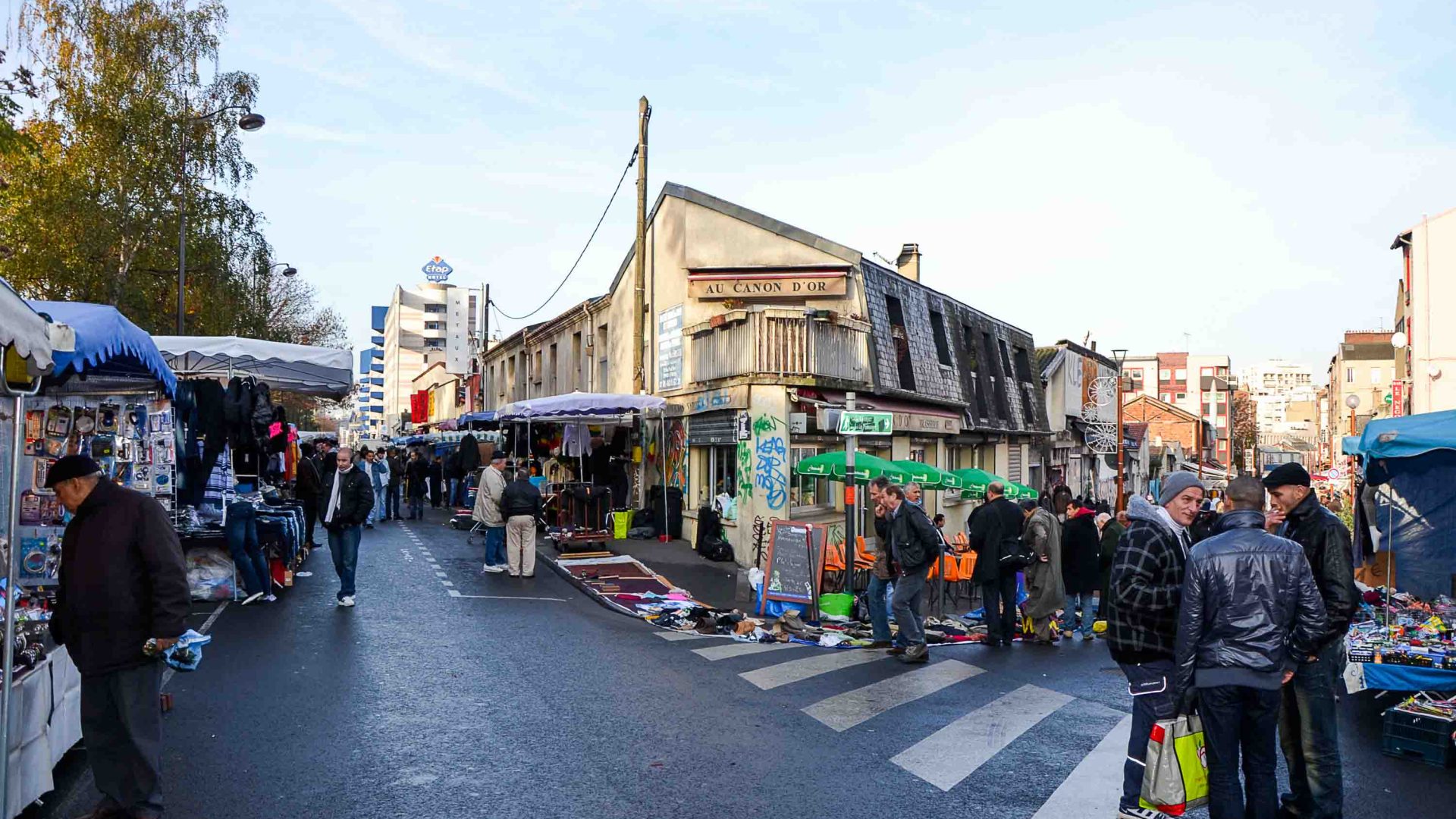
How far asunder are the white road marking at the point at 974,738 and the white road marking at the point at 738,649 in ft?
9.24

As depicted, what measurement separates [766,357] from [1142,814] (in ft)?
45.5

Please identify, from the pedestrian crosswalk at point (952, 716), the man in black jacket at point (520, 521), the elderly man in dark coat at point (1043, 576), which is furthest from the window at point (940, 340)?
the pedestrian crosswalk at point (952, 716)

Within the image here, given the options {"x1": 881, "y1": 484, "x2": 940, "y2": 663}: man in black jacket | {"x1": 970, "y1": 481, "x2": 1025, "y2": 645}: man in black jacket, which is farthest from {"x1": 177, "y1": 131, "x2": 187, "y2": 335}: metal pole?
{"x1": 970, "y1": 481, "x2": 1025, "y2": 645}: man in black jacket

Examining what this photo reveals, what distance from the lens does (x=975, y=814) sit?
553 cm

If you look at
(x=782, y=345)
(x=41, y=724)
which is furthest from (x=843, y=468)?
(x=41, y=724)

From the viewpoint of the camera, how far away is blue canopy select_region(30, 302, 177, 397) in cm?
762

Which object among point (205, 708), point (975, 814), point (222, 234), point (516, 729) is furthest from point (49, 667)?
point (222, 234)

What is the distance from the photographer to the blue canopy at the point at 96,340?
7.62m

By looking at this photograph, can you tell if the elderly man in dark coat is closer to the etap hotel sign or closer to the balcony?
the balcony

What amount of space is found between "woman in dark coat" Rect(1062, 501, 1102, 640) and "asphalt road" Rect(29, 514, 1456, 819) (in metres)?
1.22

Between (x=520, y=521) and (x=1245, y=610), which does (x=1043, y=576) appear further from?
(x=1245, y=610)

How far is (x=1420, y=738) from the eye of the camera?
22.0 ft

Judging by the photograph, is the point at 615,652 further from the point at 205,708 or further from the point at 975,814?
the point at 975,814

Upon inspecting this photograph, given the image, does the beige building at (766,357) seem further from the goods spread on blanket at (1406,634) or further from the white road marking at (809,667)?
the goods spread on blanket at (1406,634)
